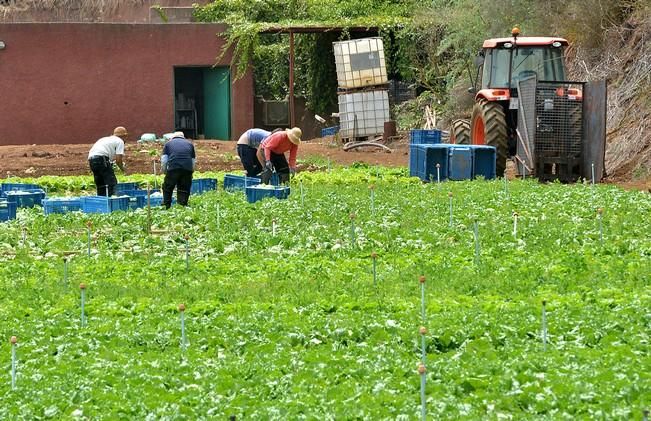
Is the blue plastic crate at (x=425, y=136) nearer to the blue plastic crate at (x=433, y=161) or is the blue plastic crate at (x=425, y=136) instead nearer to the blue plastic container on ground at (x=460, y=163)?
the blue plastic crate at (x=433, y=161)

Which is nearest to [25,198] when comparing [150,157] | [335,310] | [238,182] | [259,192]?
[259,192]

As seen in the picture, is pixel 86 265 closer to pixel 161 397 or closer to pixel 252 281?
pixel 252 281

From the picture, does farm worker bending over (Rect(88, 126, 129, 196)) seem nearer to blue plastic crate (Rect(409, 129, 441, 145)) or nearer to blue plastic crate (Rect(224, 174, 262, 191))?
blue plastic crate (Rect(224, 174, 262, 191))

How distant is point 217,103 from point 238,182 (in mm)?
16661

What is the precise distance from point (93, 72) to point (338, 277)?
81.4 ft

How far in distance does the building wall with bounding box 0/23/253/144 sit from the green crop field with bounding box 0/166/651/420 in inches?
724

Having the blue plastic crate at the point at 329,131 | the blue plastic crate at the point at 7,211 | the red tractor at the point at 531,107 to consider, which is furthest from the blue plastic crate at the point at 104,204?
the blue plastic crate at the point at 329,131

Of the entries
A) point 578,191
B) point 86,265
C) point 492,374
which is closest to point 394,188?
point 578,191

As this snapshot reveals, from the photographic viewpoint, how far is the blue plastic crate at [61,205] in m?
18.6

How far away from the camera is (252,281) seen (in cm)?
1258

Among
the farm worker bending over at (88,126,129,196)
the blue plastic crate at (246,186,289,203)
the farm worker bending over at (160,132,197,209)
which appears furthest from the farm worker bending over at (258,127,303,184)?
the farm worker bending over at (88,126,129,196)

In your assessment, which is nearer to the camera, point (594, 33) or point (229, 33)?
point (594, 33)

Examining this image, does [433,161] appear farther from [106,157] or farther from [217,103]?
[217,103]

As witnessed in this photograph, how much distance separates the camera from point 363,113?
33.4 metres
